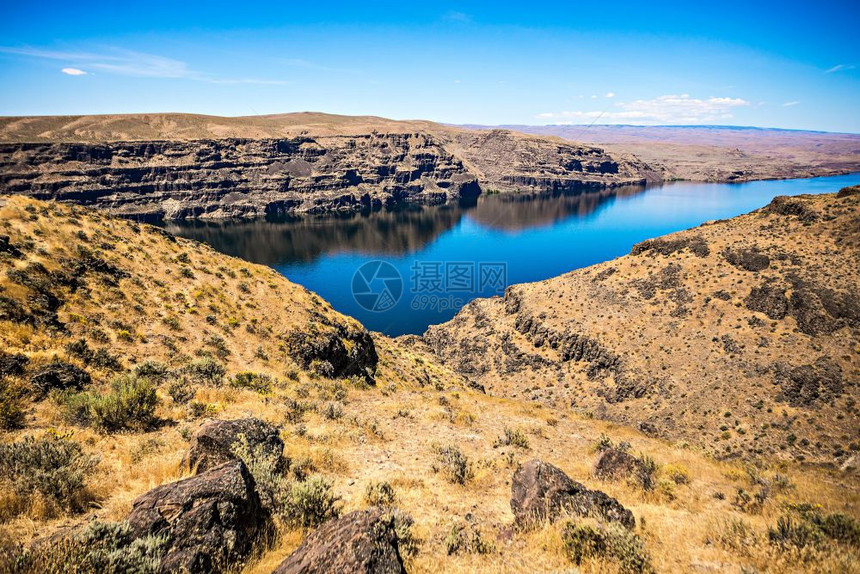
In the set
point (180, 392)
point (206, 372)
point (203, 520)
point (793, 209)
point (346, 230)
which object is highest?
point (793, 209)

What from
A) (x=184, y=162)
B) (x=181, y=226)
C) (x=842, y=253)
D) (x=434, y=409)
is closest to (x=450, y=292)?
(x=842, y=253)

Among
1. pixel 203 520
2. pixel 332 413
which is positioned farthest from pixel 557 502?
pixel 332 413

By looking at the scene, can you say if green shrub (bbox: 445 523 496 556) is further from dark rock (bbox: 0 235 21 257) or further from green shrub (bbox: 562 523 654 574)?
dark rock (bbox: 0 235 21 257)

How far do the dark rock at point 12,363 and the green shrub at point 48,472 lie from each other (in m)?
5.75

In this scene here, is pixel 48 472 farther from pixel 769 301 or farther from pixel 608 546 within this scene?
pixel 769 301

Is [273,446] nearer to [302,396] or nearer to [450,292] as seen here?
[302,396]

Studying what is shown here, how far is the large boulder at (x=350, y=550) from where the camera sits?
17.8ft

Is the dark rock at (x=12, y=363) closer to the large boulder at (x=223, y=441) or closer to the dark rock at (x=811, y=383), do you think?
the large boulder at (x=223, y=441)

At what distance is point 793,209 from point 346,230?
130 metres

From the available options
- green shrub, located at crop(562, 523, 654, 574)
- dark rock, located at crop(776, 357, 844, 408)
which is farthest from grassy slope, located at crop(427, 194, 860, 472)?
green shrub, located at crop(562, 523, 654, 574)

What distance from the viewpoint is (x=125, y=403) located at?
35.3 feet

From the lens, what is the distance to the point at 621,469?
11695 millimetres

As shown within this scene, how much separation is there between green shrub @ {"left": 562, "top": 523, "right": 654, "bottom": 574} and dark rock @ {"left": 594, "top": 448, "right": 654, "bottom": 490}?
4.23 meters

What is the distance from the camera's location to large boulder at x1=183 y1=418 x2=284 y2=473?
8406 mm
